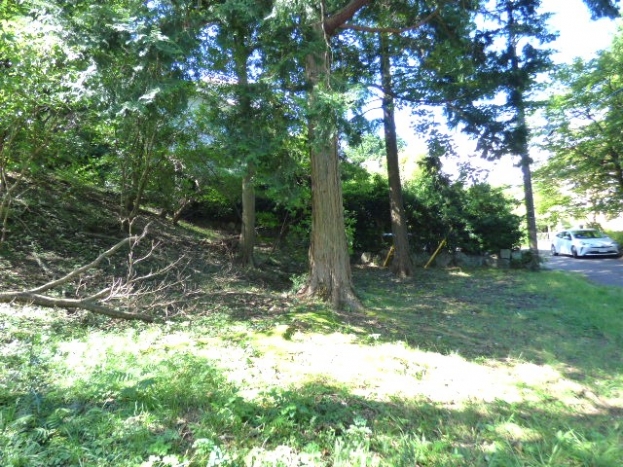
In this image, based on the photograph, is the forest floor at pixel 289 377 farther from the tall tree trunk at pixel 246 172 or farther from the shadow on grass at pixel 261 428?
the tall tree trunk at pixel 246 172

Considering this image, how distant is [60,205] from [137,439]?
9.14 m

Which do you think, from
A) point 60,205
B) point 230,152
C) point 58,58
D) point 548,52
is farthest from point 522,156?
point 60,205

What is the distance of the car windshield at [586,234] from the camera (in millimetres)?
19577

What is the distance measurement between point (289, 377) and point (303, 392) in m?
0.46

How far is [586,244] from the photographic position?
18.8 meters

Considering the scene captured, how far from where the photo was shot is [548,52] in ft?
31.4

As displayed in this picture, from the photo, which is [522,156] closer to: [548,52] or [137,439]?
[548,52]

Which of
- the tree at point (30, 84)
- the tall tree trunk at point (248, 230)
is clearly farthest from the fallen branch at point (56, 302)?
the tall tree trunk at point (248, 230)

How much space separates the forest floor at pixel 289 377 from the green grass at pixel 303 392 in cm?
2

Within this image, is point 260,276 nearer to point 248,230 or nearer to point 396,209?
point 248,230

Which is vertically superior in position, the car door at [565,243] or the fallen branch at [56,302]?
the car door at [565,243]

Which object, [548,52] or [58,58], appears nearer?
[58,58]

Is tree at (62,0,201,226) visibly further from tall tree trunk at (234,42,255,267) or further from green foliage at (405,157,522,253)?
green foliage at (405,157,522,253)

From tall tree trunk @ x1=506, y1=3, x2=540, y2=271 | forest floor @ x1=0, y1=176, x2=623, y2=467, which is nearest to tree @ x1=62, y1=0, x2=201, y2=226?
forest floor @ x1=0, y1=176, x2=623, y2=467
